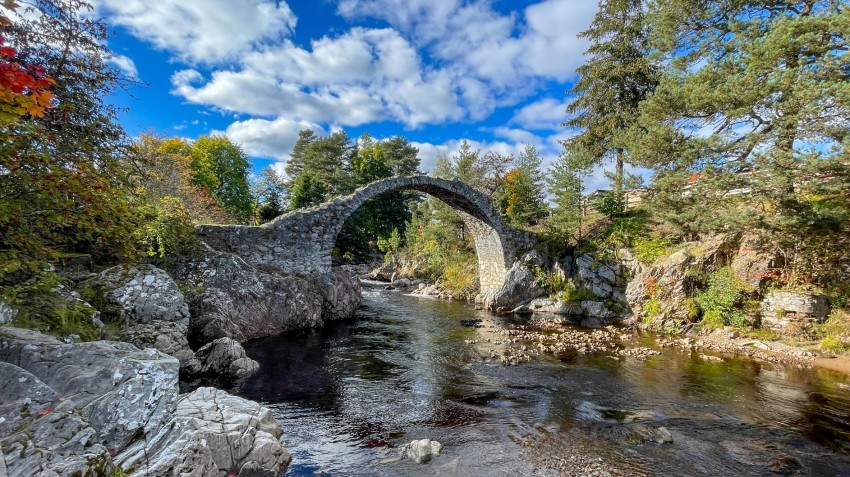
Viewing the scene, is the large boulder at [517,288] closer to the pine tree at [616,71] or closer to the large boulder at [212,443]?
the pine tree at [616,71]

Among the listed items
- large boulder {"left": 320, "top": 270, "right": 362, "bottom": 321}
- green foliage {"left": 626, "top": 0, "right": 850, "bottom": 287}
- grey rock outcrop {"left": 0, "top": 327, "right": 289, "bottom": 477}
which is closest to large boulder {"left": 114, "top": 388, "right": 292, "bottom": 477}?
grey rock outcrop {"left": 0, "top": 327, "right": 289, "bottom": 477}

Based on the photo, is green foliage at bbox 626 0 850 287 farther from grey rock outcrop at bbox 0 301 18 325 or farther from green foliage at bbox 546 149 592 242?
grey rock outcrop at bbox 0 301 18 325

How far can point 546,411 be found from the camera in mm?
7004

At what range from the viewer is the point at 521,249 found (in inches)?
808

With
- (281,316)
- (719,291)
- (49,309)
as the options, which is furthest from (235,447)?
(719,291)

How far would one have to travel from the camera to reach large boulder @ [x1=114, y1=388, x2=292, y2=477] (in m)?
3.69

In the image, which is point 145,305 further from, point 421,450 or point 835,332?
point 835,332

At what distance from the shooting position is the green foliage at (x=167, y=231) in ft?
35.4

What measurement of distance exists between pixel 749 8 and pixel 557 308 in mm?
12828

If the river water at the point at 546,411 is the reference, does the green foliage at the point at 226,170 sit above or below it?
above

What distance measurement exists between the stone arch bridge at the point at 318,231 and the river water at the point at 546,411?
3689 millimetres

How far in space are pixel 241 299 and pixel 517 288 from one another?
502 inches

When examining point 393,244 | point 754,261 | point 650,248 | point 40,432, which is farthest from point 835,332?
point 393,244

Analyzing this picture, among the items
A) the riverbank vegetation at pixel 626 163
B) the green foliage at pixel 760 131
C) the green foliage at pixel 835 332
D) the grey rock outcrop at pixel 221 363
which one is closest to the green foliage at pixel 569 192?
the riverbank vegetation at pixel 626 163
